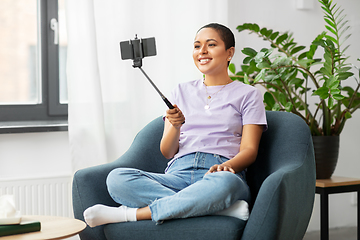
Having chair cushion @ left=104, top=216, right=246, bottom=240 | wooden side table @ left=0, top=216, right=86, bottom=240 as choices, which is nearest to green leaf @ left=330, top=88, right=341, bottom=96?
chair cushion @ left=104, top=216, right=246, bottom=240

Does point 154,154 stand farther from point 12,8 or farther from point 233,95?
point 12,8

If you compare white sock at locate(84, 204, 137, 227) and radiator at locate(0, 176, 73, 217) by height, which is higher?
white sock at locate(84, 204, 137, 227)

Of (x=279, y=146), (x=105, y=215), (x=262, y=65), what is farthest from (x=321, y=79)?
(x=105, y=215)

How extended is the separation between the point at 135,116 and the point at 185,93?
20.5 inches

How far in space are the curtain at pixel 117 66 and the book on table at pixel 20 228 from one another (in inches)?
35.7

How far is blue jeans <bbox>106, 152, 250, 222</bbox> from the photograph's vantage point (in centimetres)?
130

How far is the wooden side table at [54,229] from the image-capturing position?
112cm

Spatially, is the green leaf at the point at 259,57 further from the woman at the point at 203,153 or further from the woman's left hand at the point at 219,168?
the woman's left hand at the point at 219,168

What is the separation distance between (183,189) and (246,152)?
1.09 ft

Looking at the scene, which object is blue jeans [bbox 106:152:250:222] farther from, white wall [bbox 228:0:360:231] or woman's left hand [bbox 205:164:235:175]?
white wall [bbox 228:0:360:231]

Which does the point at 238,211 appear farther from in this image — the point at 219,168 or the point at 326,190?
the point at 326,190

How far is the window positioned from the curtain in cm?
25

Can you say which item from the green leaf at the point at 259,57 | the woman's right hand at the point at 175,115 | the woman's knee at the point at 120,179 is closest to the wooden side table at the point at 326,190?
the green leaf at the point at 259,57

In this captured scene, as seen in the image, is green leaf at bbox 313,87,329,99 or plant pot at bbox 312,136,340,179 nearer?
green leaf at bbox 313,87,329,99
